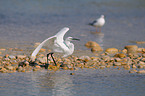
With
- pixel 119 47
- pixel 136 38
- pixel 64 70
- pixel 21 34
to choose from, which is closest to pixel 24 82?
pixel 64 70

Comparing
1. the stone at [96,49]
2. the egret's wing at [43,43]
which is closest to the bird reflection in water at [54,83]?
the egret's wing at [43,43]

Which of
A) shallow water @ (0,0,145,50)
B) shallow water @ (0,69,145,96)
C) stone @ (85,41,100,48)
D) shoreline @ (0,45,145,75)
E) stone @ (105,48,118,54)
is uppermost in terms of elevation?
shallow water @ (0,0,145,50)

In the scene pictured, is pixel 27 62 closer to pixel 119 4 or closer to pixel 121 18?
pixel 121 18

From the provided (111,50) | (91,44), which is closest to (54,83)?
(111,50)

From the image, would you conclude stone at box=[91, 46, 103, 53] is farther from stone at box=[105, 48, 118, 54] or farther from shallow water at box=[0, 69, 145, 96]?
shallow water at box=[0, 69, 145, 96]

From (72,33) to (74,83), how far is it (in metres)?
7.62

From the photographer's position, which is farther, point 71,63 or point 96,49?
point 96,49

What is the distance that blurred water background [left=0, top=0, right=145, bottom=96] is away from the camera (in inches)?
265

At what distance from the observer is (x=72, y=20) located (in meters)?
18.5

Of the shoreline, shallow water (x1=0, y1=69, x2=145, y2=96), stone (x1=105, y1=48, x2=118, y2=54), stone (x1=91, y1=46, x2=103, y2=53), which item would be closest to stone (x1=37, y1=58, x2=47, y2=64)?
the shoreline

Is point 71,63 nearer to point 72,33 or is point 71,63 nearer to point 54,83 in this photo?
point 54,83

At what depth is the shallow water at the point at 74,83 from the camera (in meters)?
6.47

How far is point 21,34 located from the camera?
14016mm

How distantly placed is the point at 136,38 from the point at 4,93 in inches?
355
